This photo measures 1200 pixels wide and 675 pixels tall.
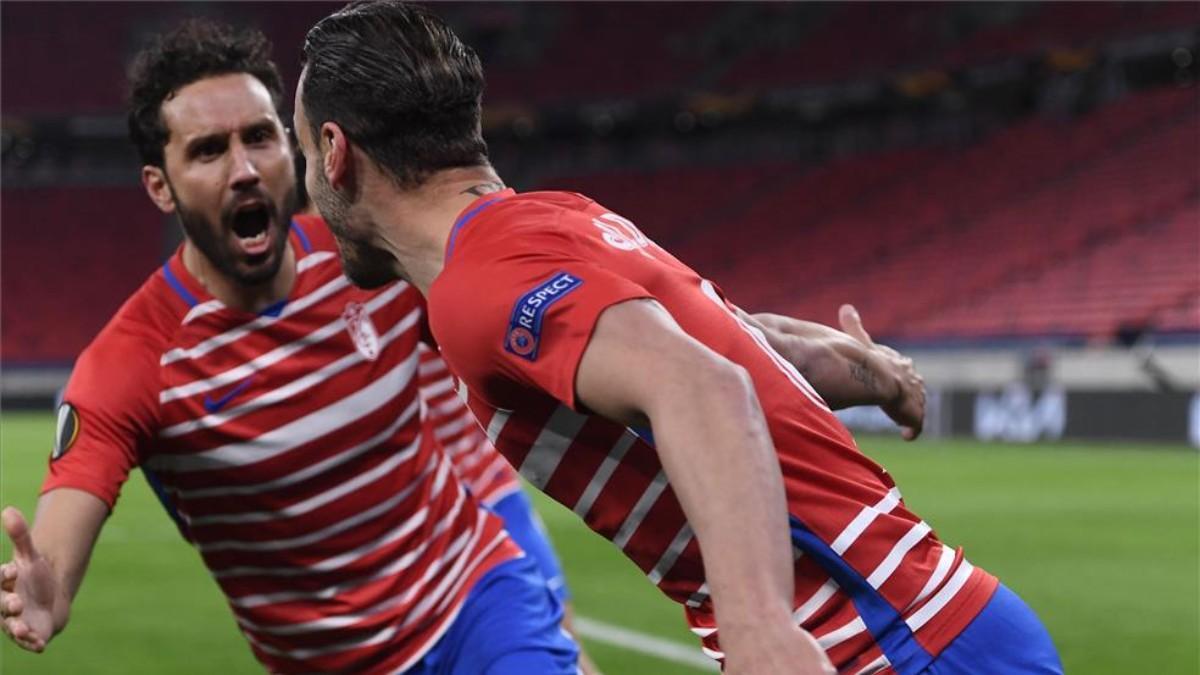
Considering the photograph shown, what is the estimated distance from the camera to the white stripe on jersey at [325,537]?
11.0 feet

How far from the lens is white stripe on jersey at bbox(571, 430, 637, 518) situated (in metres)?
2.11

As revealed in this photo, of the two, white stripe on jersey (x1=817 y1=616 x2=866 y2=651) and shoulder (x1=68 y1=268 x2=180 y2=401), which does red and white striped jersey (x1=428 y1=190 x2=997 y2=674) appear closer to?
white stripe on jersey (x1=817 y1=616 x2=866 y2=651)

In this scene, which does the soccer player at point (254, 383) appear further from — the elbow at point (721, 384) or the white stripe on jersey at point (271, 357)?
the elbow at point (721, 384)

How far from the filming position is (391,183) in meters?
2.24

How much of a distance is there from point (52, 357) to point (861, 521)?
110 feet

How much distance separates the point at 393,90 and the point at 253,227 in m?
1.39

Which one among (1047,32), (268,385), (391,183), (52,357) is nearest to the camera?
(391,183)

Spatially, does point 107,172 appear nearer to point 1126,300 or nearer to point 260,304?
point 1126,300

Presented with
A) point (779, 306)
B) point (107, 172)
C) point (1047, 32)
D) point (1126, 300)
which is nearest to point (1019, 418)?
point (1126, 300)

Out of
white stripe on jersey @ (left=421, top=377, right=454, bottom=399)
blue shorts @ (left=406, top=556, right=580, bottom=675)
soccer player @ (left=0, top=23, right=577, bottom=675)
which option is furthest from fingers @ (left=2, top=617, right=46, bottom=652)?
white stripe on jersey @ (left=421, top=377, right=454, bottom=399)

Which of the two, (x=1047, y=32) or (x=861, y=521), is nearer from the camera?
(x=861, y=521)

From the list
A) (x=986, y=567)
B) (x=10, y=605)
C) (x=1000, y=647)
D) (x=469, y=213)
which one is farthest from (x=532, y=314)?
(x=986, y=567)

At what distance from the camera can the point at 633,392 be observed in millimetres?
1812

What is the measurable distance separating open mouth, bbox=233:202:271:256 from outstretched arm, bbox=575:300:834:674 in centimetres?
168
